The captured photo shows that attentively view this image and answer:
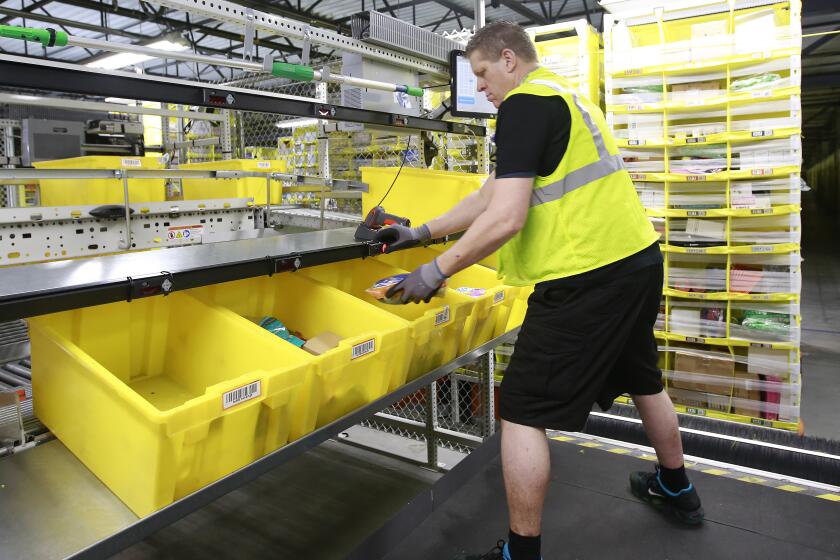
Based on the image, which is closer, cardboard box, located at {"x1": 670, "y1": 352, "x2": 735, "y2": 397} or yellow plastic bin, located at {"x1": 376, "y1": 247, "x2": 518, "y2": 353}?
yellow plastic bin, located at {"x1": 376, "y1": 247, "x2": 518, "y2": 353}

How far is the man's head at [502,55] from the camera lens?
74.0 inches

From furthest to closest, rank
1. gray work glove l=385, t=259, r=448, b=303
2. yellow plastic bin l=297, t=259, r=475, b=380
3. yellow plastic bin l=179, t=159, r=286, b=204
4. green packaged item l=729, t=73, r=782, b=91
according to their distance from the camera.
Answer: yellow plastic bin l=179, t=159, r=286, b=204 → green packaged item l=729, t=73, r=782, b=91 → yellow plastic bin l=297, t=259, r=475, b=380 → gray work glove l=385, t=259, r=448, b=303

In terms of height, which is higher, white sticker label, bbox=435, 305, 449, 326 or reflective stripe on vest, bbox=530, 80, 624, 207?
reflective stripe on vest, bbox=530, 80, 624, 207

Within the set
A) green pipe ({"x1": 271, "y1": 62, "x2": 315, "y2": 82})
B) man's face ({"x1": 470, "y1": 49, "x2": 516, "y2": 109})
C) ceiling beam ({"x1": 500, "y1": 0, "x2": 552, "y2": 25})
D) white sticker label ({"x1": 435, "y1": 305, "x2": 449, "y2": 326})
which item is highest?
ceiling beam ({"x1": 500, "y1": 0, "x2": 552, "y2": 25})

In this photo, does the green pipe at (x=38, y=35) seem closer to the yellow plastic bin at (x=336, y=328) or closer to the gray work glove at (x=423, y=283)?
the yellow plastic bin at (x=336, y=328)

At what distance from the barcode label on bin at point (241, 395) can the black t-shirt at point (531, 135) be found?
0.88 metres

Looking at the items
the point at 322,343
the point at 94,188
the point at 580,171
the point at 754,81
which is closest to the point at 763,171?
the point at 754,81

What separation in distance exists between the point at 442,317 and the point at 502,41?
92cm

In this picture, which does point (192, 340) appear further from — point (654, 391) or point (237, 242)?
point (654, 391)

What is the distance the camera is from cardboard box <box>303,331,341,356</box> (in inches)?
74.7

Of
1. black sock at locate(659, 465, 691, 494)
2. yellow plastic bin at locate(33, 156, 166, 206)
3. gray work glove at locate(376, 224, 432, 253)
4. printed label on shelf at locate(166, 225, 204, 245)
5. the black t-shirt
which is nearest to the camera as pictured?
the black t-shirt

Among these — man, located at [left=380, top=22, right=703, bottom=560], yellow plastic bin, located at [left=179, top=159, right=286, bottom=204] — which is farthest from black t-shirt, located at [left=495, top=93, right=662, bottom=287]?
yellow plastic bin, located at [left=179, top=159, right=286, bottom=204]

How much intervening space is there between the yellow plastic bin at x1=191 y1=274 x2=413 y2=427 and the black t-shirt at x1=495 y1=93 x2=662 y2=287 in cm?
61

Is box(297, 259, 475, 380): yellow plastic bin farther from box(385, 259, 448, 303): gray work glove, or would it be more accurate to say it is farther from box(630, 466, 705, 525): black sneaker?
box(630, 466, 705, 525): black sneaker
